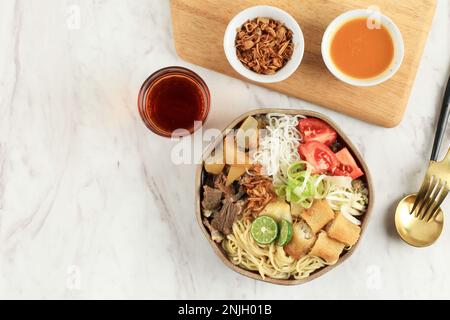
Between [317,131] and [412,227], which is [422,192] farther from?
[317,131]

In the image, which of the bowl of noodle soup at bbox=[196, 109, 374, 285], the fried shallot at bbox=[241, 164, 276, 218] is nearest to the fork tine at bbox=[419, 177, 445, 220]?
the bowl of noodle soup at bbox=[196, 109, 374, 285]

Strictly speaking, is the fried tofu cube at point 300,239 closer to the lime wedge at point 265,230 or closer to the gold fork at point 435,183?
the lime wedge at point 265,230

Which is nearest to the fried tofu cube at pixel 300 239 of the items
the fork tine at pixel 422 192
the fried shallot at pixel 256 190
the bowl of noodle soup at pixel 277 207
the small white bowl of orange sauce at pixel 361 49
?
the bowl of noodle soup at pixel 277 207

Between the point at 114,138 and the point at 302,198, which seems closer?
the point at 302,198

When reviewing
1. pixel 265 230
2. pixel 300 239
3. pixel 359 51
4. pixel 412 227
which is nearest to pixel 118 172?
pixel 265 230

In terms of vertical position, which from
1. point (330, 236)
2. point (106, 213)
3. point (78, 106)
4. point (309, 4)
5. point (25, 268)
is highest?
point (309, 4)

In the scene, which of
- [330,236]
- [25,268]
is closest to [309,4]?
[330,236]
